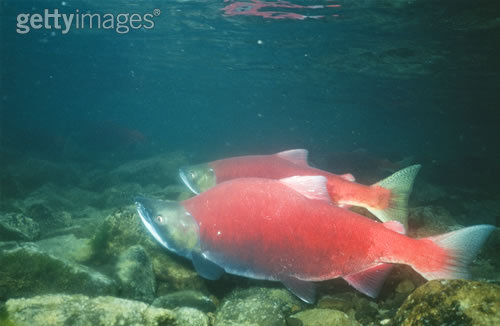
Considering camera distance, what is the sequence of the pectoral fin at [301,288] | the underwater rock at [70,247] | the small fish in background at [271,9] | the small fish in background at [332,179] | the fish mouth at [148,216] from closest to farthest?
1. the pectoral fin at [301,288]
2. the fish mouth at [148,216]
3. the small fish in background at [332,179]
4. the underwater rock at [70,247]
5. the small fish in background at [271,9]

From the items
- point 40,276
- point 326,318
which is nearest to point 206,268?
point 326,318

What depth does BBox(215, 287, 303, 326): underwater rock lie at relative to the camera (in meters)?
2.86

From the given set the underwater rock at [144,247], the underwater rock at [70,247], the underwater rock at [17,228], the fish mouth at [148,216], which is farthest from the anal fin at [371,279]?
the underwater rock at [17,228]

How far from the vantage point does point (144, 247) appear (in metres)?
4.40

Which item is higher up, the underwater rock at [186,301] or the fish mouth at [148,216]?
the fish mouth at [148,216]

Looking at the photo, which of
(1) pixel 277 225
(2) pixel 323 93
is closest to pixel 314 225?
(1) pixel 277 225

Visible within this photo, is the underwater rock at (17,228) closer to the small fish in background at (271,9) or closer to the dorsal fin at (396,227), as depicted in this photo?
the dorsal fin at (396,227)

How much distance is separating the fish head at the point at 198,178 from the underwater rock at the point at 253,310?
1.67 meters

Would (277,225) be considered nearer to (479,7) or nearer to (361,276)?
(361,276)

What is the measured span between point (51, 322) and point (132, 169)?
14.0 meters

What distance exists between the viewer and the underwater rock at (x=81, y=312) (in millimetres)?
2256

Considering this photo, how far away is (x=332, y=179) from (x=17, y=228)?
17.6ft

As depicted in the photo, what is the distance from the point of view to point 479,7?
1360cm

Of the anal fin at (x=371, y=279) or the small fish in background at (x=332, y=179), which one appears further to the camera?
the small fish in background at (x=332, y=179)
